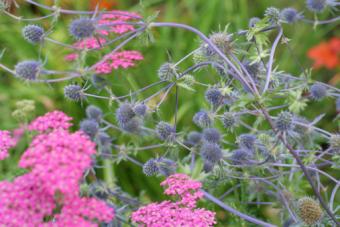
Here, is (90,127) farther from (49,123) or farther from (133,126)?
(49,123)

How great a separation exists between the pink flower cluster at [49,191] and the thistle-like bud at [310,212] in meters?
0.59

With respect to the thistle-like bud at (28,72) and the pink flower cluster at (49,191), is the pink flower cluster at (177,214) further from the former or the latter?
the thistle-like bud at (28,72)

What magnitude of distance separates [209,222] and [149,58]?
1775mm

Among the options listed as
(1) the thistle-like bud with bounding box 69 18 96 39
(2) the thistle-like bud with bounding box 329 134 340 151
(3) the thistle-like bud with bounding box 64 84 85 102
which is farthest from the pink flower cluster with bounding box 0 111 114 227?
(2) the thistle-like bud with bounding box 329 134 340 151

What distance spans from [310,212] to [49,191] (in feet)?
2.44

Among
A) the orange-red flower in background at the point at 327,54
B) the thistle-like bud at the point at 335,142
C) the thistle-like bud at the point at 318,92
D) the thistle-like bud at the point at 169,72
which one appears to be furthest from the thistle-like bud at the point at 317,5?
the orange-red flower in background at the point at 327,54

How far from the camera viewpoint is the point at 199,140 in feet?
6.06

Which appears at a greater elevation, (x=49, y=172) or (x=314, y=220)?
(x=49, y=172)

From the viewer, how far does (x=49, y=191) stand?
3.43 feet

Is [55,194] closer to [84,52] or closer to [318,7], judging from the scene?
[84,52]

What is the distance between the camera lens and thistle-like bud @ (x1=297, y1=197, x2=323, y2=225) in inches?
58.0

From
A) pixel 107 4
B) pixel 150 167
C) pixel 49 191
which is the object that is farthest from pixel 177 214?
pixel 107 4

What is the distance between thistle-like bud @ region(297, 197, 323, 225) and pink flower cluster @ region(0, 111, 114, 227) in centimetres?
59

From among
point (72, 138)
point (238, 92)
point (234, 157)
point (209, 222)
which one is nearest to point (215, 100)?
point (238, 92)
